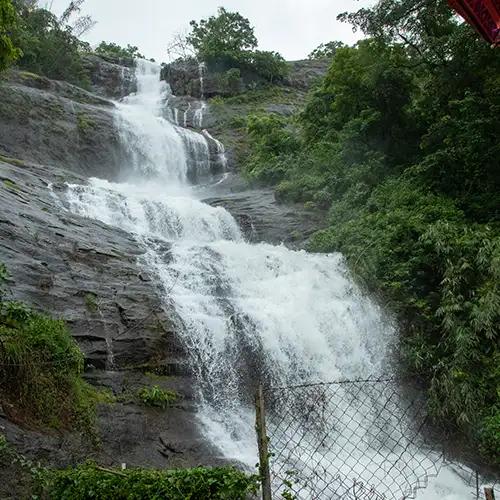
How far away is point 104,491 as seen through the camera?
4457 mm

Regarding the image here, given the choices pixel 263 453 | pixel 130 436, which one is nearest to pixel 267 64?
pixel 130 436

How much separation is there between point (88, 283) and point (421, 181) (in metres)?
8.71

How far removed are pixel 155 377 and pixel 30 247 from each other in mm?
3303

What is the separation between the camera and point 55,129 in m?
18.8

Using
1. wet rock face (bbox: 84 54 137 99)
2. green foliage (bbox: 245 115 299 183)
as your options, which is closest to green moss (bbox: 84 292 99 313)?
green foliage (bbox: 245 115 299 183)

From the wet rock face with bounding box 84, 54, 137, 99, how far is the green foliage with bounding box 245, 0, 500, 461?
11412mm

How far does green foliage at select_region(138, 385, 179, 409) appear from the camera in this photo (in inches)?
298

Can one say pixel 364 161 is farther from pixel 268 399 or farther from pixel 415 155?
pixel 268 399

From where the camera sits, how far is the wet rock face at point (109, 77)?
28.1 metres

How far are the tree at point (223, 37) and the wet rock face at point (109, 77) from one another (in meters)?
4.64

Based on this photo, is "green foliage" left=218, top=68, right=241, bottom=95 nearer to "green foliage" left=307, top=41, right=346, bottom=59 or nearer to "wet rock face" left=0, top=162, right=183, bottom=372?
"green foliage" left=307, top=41, right=346, bottom=59

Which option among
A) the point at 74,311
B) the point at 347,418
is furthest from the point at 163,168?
the point at 347,418

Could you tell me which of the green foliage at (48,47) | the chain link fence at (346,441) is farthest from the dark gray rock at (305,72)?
the chain link fence at (346,441)

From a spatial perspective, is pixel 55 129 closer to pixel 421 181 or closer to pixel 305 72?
pixel 421 181
